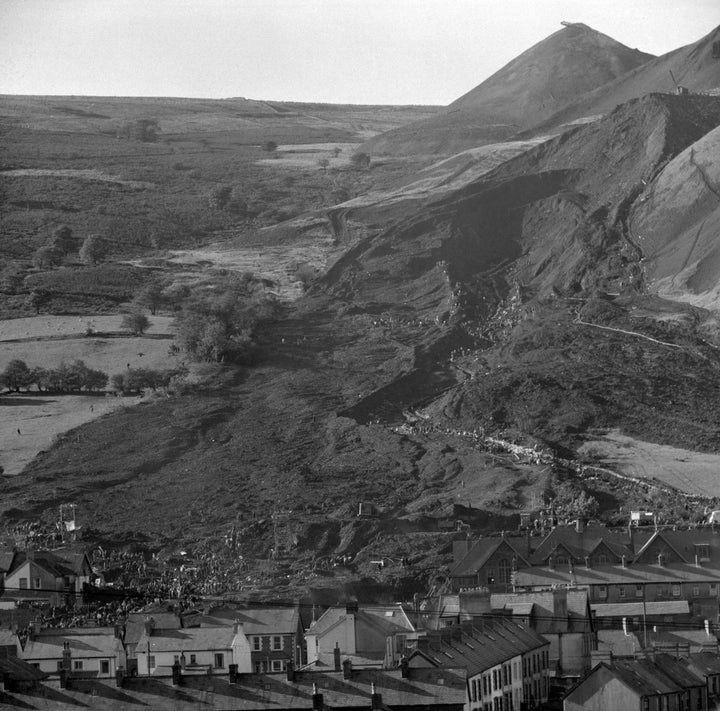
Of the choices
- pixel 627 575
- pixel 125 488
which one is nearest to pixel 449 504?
pixel 125 488

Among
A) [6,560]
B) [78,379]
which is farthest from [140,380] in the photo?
[6,560]

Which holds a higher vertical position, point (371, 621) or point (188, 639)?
point (371, 621)


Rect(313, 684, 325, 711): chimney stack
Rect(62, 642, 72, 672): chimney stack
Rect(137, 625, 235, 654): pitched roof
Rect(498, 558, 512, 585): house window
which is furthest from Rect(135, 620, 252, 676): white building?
Rect(498, 558, 512, 585): house window

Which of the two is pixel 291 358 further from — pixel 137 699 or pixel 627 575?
pixel 137 699

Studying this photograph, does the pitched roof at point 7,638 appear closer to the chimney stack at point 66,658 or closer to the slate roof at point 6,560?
the chimney stack at point 66,658

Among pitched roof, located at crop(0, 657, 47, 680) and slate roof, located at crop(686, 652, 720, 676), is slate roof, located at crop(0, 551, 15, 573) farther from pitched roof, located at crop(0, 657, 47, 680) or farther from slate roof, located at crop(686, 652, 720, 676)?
slate roof, located at crop(686, 652, 720, 676)

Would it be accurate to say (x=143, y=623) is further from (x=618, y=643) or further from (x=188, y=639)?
(x=618, y=643)

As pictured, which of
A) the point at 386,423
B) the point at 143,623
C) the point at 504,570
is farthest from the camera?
the point at 386,423
